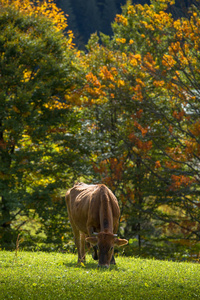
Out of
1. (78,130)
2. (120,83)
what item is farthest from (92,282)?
(78,130)

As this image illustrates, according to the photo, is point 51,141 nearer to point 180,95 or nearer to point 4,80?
point 4,80

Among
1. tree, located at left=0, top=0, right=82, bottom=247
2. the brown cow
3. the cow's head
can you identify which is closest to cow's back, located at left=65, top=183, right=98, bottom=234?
the brown cow

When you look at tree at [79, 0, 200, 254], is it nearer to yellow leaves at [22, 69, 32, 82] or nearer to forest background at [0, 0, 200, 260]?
forest background at [0, 0, 200, 260]

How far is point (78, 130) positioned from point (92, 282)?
49.5 feet

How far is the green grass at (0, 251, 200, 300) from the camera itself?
765 cm

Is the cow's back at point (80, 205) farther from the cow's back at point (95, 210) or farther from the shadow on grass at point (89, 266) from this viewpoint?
the shadow on grass at point (89, 266)

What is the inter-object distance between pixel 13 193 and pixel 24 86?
209 inches

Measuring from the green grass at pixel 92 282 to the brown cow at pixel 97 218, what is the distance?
A: 582 mm

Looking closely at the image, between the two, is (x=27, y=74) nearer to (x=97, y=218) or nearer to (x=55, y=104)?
(x=55, y=104)

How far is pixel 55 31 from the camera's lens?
21484 mm

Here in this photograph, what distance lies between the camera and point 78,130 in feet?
74.7

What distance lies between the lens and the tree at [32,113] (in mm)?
18984

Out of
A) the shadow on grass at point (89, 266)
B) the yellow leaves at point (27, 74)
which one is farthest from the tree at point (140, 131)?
the shadow on grass at point (89, 266)

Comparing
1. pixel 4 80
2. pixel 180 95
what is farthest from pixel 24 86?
pixel 180 95
